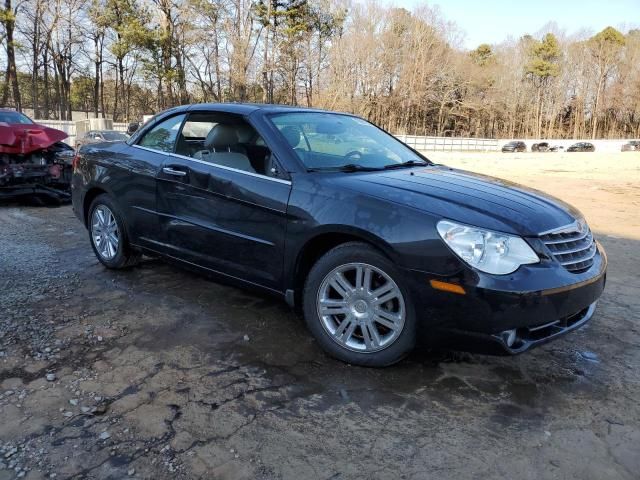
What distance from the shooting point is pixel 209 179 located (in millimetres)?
3826

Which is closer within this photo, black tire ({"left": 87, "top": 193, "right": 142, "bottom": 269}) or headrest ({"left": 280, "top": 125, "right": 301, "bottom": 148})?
headrest ({"left": 280, "top": 125, "right": 301, "bottom": 148})

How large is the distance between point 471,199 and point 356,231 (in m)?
0.71

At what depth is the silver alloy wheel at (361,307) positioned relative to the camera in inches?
119

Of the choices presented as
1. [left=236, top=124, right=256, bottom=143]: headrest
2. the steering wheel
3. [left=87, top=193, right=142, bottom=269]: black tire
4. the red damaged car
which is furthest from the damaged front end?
the steering wheel

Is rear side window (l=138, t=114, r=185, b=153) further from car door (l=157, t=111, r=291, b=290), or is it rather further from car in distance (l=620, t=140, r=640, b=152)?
car in distance (l=620, t=140, r=640, b=152)

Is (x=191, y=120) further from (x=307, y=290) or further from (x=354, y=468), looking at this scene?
(x=354, y=468)

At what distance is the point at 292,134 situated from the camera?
3.79 meters

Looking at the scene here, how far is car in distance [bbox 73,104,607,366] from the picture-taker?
2.78 m

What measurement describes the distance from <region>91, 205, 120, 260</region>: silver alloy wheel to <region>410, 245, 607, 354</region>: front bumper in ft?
10.4

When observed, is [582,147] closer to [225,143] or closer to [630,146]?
[630,146]

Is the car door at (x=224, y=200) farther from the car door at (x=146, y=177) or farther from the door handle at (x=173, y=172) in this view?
the car door at (x=146, y=177)

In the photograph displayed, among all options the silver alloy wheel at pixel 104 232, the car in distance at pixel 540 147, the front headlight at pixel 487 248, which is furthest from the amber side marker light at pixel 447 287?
the car in distance at pixel 540 147

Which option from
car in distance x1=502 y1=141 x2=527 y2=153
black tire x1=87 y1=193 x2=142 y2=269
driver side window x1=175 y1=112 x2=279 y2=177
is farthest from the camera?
car in distance x1=502 y1=141 x2=527 y2=153

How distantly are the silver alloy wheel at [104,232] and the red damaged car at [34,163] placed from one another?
13.4ft
